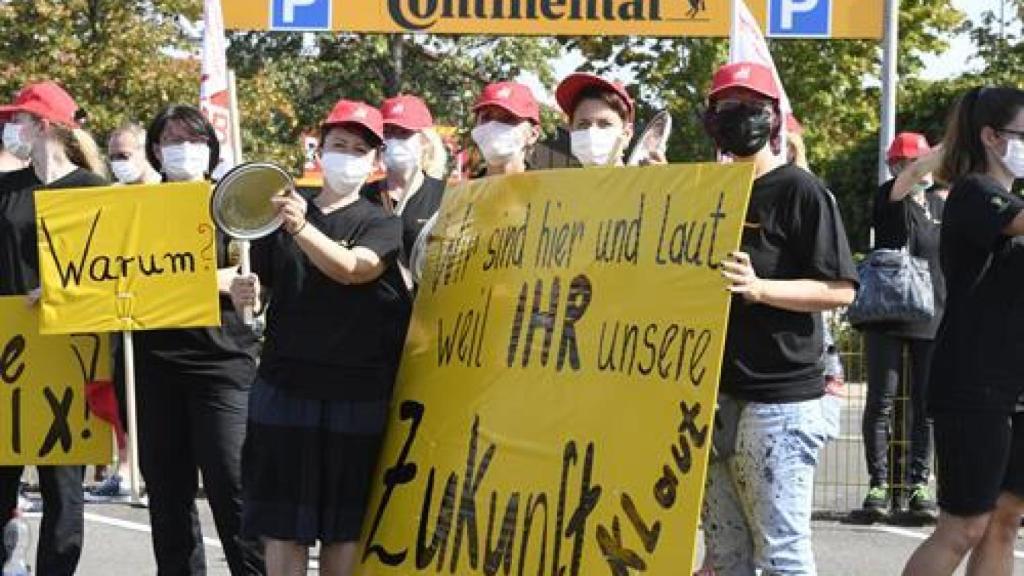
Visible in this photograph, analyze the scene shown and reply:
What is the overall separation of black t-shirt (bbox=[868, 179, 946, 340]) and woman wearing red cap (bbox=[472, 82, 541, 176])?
358 cm

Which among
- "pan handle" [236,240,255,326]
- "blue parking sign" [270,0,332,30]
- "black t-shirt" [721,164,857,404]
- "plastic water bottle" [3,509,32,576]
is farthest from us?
"blue parking sign" [270,0,332,30]

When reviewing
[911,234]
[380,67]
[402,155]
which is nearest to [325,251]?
[402,155]

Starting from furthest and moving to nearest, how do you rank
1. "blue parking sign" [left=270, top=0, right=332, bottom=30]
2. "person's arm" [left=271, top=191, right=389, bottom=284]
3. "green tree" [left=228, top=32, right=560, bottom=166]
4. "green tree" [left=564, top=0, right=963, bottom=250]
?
"green tree" [left=228, top=32, right=560, bottom=166] → "green tree" [left=564, top=0, right=963, bottom=250] → "blue parking sign" [left=270, top=0, right=332, bottom=30] → "person's arm" [left=271, top=191, right=389, bottom=284]

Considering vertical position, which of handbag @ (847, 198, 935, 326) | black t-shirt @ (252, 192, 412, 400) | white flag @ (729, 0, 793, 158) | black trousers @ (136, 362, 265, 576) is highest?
white flag @ (729, 0, 793, 158)

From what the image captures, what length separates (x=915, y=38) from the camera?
31.1 m

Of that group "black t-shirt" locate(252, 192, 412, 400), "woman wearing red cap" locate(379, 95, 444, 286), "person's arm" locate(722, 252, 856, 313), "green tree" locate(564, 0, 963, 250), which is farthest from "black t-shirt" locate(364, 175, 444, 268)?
"green tree" locate(564, 0, 963, 250)

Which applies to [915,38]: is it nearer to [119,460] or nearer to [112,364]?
[119,460]

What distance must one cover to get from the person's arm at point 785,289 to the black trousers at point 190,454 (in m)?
2.31

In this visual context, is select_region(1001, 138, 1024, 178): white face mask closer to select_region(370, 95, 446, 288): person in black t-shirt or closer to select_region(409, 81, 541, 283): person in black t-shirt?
select_region(409, 81, 541, 283): person in black t-shirt

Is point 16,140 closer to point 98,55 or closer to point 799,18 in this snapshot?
point 799,18

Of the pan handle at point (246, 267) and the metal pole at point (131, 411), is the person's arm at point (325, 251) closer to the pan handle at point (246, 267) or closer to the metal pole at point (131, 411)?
the pan handle at point (246, 267)

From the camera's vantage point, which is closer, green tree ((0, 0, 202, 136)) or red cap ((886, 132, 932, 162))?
red cap ((886, 132, 932, 162))

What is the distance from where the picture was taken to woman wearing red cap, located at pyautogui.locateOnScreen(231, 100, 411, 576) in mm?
6008

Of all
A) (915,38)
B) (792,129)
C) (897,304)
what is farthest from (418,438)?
(915,38)
